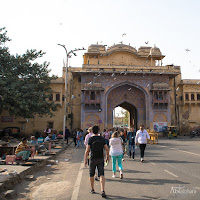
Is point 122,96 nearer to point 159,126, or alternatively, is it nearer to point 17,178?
point 159,126

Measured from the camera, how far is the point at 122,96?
27.0 metres

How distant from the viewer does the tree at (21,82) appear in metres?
16.5

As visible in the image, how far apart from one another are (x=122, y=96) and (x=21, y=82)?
1353cm

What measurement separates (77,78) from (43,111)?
9.06 metres

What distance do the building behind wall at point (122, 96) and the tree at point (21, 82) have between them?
6511 mm

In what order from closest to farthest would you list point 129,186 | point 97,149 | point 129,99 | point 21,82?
point 97,149, point 129,186, point 21,82, point 129,99

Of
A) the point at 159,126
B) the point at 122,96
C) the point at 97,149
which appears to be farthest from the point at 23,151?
the point at 159,126

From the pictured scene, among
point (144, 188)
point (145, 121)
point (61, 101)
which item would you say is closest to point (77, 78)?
point (61, 101)

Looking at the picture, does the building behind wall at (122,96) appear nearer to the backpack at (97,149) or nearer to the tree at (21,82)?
the tree at (21,82)

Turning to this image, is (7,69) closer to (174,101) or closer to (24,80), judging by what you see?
(24,80)

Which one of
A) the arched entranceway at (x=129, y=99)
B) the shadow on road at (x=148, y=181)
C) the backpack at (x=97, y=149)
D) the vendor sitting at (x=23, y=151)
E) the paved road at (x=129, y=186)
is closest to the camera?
the paved road at (x=129, y=186)

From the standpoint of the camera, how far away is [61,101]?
26047mm

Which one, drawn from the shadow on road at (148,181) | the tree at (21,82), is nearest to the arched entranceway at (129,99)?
the tree at (21,82)

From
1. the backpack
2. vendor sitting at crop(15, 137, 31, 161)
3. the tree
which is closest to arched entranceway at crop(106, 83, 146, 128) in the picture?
the tree
